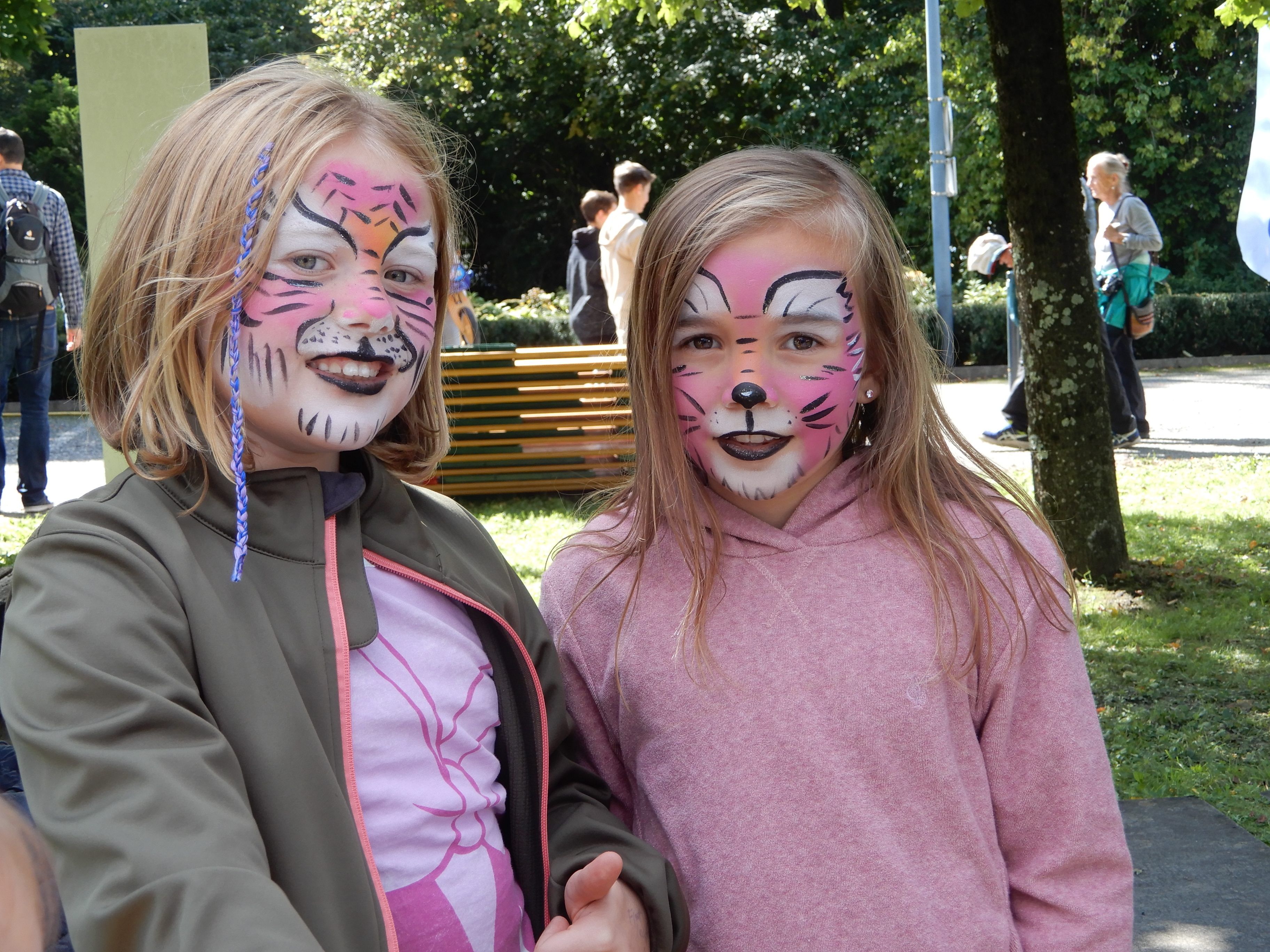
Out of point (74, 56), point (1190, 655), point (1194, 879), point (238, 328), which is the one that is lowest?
point (1194, 879)

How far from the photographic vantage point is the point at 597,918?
1.59 m

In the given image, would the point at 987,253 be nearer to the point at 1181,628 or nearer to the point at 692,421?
the point at 1181,628

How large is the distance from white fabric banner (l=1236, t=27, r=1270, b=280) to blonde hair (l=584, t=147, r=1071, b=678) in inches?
119

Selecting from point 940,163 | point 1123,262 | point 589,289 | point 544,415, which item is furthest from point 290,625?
point 940,163

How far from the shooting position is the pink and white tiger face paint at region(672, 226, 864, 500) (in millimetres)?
1896

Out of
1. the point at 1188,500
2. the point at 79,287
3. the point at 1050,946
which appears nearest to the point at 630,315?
the point at 1050,946

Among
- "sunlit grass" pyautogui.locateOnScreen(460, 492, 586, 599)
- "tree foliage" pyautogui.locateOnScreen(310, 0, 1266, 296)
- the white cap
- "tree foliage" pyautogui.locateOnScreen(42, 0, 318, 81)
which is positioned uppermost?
"tree foliage" pyautogui.locateOnScreen(42, 0, 318, 81)

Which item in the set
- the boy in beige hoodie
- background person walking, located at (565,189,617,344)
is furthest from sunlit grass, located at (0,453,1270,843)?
background person walking, located at (565,189,617,344)

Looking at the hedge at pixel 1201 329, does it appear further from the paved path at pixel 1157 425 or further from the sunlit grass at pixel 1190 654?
the sunlit grass at pixel 1190 654

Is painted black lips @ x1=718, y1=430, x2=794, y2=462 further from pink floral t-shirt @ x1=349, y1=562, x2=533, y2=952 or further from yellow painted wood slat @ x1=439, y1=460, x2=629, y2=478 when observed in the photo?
yellow painted wood slat @ x1=439, y1=460, x2=629, y2=478

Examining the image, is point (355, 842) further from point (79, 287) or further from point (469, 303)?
point (469, 303)

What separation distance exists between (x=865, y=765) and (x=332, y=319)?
93 cm

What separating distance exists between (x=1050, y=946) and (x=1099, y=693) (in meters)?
3.12

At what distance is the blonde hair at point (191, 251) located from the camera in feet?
5.22
